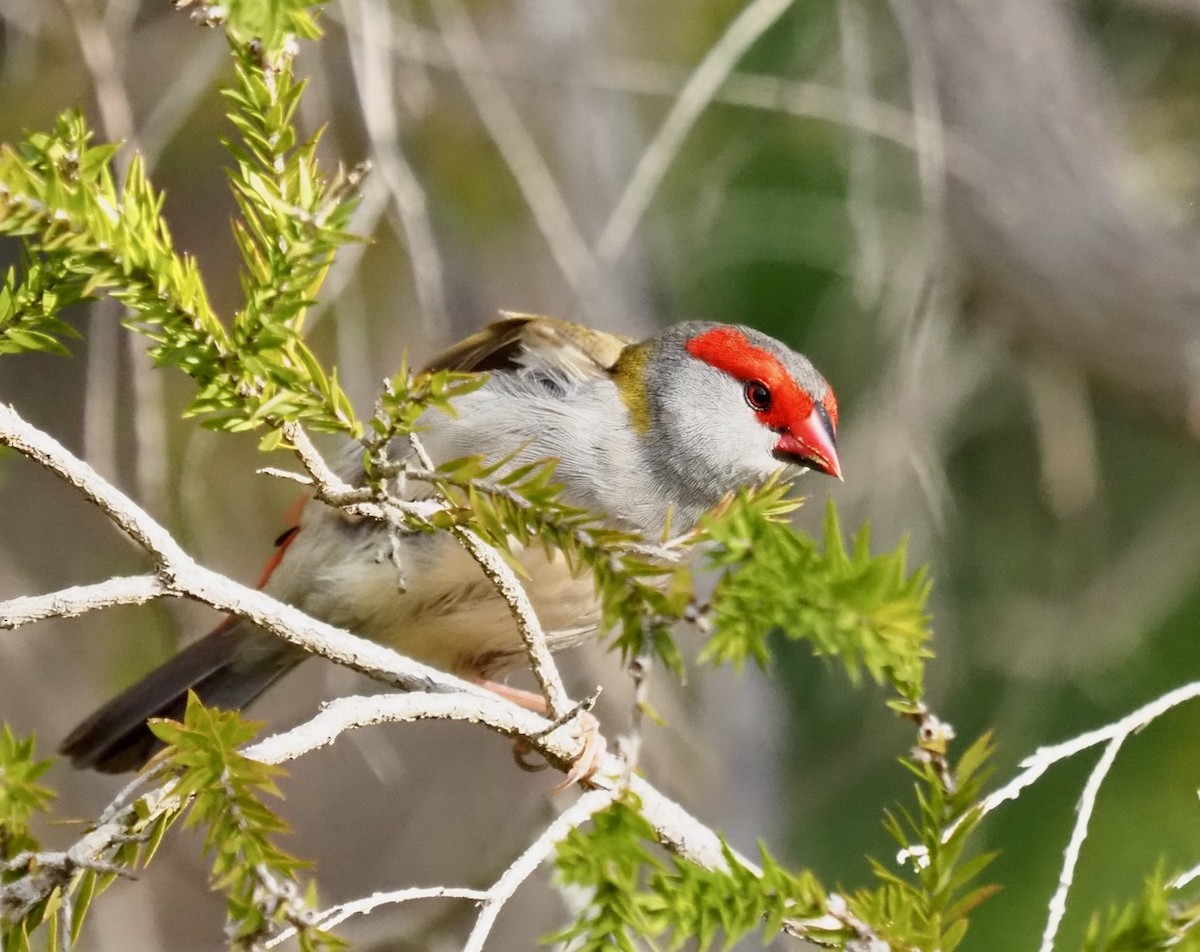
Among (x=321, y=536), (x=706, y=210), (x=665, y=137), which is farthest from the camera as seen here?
(x=706, y=210)

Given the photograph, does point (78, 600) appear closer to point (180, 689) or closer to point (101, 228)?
point (101, 228)

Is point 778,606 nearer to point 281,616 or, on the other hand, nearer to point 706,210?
point 281,616

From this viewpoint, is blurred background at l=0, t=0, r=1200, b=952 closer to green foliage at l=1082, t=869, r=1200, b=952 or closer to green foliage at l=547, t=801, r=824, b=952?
green foliage at l=547, t=801, r=824, b=952

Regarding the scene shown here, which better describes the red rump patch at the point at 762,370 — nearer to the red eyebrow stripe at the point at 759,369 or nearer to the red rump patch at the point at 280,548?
the red eyebrow stripe at the point at 759,369

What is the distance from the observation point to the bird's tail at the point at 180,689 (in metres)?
3.19

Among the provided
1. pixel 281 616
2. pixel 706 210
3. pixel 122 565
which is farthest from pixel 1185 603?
pixel 281 616

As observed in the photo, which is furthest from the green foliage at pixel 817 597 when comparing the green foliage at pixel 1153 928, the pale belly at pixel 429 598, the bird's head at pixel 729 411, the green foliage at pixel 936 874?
the bird's head at pixel 729 411

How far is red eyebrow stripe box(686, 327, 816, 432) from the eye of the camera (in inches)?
114

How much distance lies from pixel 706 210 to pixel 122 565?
7.49ft

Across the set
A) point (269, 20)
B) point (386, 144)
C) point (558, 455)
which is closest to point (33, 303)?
point (269, 20)

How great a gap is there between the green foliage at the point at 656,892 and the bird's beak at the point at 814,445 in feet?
5.51

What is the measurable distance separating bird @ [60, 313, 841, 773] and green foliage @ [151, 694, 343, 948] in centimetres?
141

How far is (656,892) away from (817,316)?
4.16 metres

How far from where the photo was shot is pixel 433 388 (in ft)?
4.09
